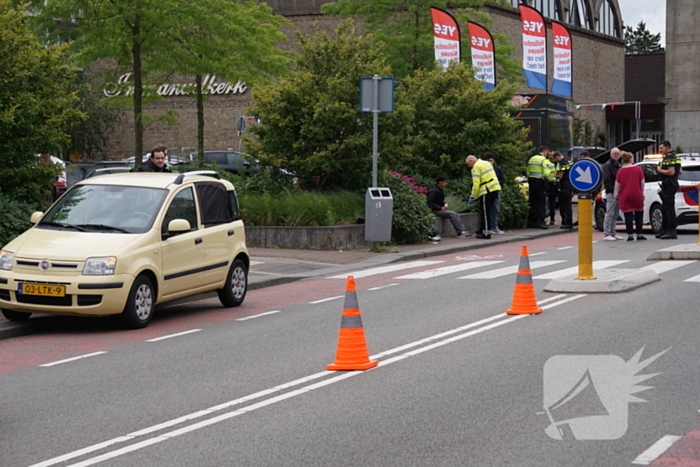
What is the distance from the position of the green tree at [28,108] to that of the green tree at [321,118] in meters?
A: 6.87

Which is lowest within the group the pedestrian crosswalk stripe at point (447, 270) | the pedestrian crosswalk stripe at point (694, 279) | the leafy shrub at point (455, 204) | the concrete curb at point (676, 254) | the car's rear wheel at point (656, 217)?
the pedestrian crosswalk stripe at point (447, 270)

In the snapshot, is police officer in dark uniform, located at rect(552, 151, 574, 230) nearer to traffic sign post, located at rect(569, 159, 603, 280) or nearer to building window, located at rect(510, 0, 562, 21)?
traffic sign post, located at rect(569, 159, 603, 280)

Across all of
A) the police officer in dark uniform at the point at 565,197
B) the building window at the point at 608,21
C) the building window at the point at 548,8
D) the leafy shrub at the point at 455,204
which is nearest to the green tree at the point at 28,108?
the leafy shrub at the point at 455,204

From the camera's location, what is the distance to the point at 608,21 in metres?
75.5

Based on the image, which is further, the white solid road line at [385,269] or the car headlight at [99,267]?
the white solid road line at [385,269]

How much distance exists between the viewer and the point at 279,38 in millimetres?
34062

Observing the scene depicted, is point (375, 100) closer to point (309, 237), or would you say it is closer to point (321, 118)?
point (321, 118)

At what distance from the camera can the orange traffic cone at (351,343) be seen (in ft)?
Result: 28.1

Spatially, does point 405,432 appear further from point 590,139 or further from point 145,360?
point 590,139

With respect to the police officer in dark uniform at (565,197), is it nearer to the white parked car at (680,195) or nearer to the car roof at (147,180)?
the white parked car at (680,195)

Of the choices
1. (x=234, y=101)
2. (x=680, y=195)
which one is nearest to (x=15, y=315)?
(x=680, y=195)

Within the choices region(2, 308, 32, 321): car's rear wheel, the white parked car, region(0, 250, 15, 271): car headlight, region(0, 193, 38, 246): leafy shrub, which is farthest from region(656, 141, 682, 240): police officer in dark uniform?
region(0, 250, 15, 271): car headlight

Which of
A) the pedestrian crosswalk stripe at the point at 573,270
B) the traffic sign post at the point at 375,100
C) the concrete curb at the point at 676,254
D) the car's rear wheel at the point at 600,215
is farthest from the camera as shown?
the car's rear wheel at the point at 600,215

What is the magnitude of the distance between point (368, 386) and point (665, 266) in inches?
372
